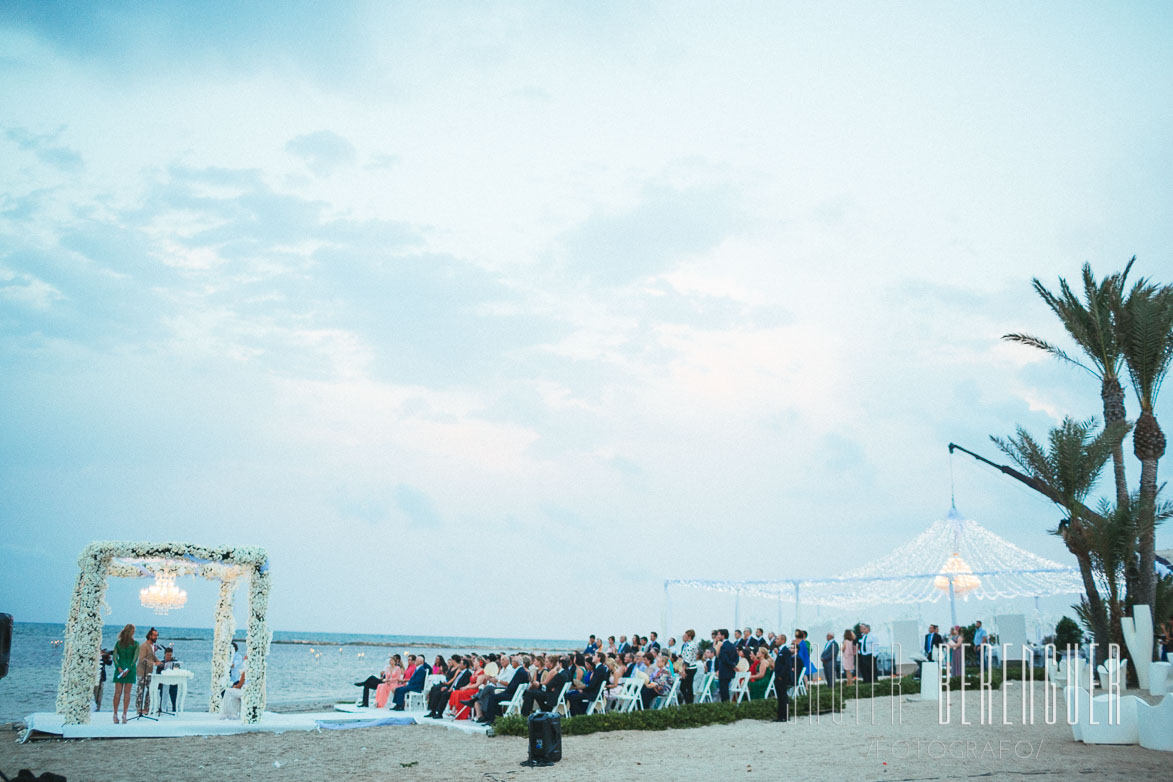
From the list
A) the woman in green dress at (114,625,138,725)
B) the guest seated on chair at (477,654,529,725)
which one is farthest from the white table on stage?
the guest seated on chair at (477,654,529,725)

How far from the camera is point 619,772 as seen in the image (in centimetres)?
938

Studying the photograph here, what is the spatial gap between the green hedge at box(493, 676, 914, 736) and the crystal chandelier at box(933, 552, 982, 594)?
24.0 ft

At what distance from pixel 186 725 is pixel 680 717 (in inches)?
292

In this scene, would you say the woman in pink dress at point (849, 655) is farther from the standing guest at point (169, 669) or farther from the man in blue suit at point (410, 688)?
the standing guest at point (169, 669)

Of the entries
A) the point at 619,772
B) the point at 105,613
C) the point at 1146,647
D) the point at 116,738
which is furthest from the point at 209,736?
the point at 1146,647

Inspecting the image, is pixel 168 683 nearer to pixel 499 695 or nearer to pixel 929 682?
pixel 499 695

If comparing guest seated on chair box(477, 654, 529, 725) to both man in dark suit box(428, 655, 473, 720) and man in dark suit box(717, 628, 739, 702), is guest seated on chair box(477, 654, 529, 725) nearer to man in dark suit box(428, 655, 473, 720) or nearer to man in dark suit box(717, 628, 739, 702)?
man in dark suit box(428, 655, 473, 720)

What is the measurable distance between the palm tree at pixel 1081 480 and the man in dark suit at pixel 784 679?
6.16 m

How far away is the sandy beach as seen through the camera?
28.8 ft

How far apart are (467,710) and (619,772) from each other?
6683 millimetres

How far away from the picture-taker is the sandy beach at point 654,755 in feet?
28.8

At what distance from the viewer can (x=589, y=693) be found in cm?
1420

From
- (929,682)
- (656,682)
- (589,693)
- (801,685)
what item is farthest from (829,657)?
(589,693)

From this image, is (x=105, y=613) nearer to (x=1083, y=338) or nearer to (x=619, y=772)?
(x=619, y=772)
